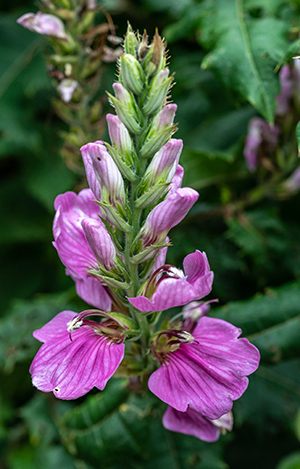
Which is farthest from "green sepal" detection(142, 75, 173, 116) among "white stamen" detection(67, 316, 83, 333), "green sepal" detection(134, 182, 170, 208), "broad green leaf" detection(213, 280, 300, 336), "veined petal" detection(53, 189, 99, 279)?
"broad green leaf" detection(213, 280, 300, 336)

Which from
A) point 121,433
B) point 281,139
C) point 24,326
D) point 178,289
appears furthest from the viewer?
point 24,326

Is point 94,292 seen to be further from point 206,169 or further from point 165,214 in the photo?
point 206,169

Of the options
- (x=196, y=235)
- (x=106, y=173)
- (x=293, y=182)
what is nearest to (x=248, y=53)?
(x=293, y=182)

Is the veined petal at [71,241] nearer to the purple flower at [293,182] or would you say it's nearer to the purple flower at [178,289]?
the purple flower at [178,289]

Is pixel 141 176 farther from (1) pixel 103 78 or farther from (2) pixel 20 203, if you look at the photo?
(2) pixel 20 203

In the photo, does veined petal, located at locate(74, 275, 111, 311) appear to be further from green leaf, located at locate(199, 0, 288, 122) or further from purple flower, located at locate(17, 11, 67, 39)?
purple flower, located at locate(17, 11, 67, 39)

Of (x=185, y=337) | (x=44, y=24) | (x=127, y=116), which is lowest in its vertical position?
(x=185, y=337)
